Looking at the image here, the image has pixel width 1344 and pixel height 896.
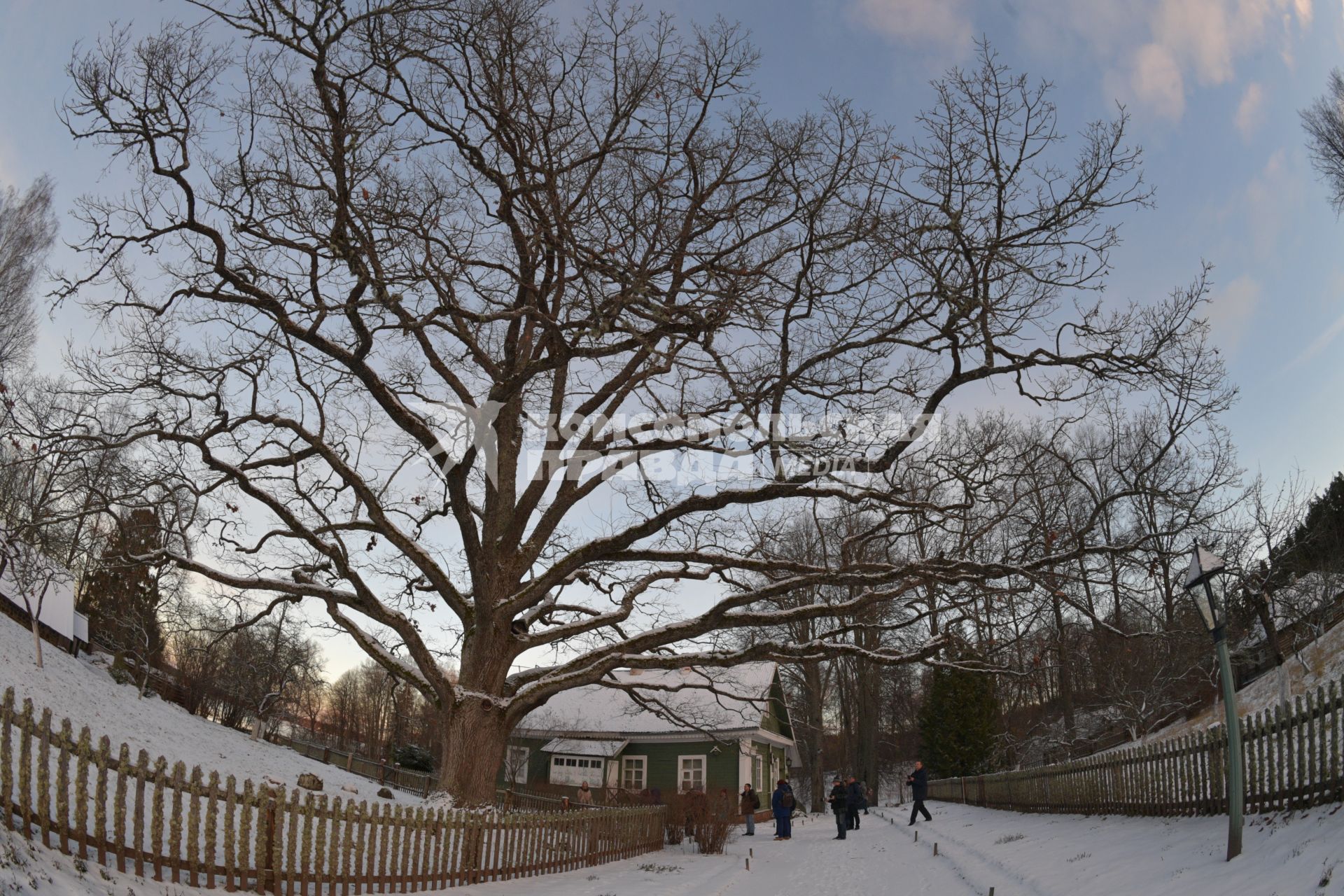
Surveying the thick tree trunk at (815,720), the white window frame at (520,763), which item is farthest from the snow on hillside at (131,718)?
the thick tree trunk at (815,720)

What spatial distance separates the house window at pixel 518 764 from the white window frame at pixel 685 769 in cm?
575

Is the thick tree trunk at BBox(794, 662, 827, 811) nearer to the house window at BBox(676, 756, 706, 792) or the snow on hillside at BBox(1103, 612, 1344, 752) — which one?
the house window at BBox(676, 756, 706, 792)

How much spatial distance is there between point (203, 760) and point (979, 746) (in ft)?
96.3

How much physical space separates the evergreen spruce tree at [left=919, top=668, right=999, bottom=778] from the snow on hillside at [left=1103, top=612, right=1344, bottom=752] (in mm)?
12601

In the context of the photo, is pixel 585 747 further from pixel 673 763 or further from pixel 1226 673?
pixel 1226 673

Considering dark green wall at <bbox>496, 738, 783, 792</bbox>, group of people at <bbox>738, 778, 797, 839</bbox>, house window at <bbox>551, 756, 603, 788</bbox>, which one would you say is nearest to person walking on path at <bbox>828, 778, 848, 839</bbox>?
group of people at <bbox>738, 778, 797, 839</bbox>

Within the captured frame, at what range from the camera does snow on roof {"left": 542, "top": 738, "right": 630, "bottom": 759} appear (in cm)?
3034

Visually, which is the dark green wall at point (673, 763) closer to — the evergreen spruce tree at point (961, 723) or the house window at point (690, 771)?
the house window at point (690, 771)

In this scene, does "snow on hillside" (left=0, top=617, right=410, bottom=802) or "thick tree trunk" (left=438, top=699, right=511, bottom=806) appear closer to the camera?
"thick tree trunk" (left=438, top=699, right=511, bottom=806)

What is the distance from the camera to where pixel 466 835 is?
10461 mm

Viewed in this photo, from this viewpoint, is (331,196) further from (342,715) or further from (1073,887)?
(342,715)

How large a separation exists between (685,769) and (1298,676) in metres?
19.2

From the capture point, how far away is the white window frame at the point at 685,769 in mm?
29859

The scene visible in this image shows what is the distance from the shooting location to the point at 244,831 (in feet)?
24.8
